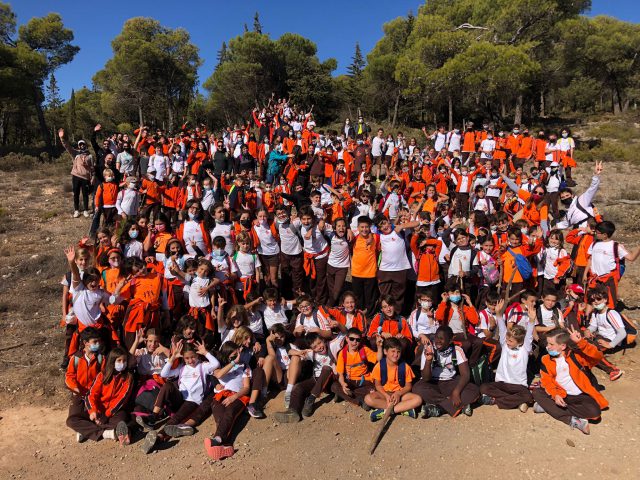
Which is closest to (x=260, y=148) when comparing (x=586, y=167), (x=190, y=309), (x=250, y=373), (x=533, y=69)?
(x=190, y=309)

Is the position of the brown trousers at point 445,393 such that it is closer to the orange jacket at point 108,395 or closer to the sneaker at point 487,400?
the sneaker at point 487,400

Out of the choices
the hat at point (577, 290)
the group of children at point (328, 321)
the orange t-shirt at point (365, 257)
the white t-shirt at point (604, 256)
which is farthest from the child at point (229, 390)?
the white t-shirt at point (604, 256)

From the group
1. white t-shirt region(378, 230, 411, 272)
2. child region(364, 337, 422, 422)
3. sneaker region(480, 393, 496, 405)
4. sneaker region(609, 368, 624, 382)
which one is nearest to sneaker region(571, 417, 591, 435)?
sneaker region(480, 393, 496, 405)

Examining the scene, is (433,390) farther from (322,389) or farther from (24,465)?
(24,465)

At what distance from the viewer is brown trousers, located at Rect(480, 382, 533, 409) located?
5070mm

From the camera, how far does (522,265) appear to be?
21.2ft

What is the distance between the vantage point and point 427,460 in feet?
→ 14.4

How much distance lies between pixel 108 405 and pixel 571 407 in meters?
5.26

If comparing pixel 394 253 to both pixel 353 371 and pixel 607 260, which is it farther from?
pixel 607 260

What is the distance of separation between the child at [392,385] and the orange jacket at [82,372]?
3237 mm

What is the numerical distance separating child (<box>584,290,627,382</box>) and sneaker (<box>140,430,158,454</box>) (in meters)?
5.39

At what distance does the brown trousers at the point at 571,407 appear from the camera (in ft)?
15.5

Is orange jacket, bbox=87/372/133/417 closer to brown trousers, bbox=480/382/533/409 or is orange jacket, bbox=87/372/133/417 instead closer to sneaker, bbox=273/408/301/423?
sneaker, bbox=273/408/301/423

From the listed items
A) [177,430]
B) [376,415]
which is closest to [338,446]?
[376,415]
